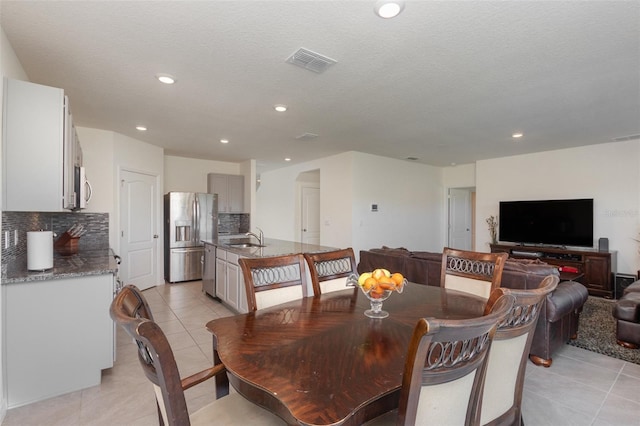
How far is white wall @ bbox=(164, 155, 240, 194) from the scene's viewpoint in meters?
6.39

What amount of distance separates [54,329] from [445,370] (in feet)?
8.59

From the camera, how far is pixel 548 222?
5500mm

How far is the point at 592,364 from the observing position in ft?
8.66

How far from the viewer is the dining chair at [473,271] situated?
79.2 inches

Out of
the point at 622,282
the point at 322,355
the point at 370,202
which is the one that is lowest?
the point at 622,282

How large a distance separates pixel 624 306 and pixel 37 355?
189 inches

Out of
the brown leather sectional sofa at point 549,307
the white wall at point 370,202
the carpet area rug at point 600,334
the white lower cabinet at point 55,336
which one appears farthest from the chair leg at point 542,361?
the white lower cabinet at point 55,336

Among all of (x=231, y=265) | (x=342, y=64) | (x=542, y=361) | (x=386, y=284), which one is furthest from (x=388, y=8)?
(x=231, y=265)

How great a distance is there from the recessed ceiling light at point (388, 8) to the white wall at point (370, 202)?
3875 mm

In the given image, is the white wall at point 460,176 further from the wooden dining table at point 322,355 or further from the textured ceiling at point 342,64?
the wooden dining table at point 322,355

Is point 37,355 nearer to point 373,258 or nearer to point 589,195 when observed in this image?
point 373,258

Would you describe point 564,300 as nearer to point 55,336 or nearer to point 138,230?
point 55,336

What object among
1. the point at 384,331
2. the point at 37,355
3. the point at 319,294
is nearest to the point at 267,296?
the point at 319,294

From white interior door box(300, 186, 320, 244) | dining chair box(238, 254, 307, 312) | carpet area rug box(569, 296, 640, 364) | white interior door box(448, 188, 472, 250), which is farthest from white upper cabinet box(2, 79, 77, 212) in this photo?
white interior door box(448, 188, 472, 250)
